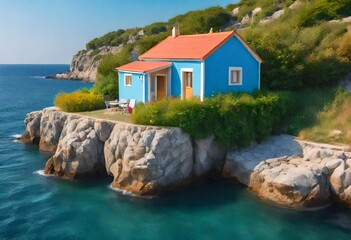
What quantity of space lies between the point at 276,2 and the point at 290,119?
44.3 m

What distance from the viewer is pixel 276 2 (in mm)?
61656

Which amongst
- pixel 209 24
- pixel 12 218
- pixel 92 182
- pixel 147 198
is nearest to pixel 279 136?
pixel 147 198

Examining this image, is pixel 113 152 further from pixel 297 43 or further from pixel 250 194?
pixel 297 43

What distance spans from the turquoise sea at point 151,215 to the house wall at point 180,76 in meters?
6.29

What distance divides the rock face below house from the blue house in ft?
17.1

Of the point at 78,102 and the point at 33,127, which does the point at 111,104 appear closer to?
the point at 78,102

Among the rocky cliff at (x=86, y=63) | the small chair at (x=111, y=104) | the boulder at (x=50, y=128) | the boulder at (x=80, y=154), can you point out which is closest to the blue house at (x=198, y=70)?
the small chair at (x=111, y=104)

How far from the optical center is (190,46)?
83.0 feet

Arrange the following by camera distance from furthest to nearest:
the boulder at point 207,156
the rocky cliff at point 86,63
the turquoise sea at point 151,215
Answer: the rocky cliff at point 86,63, the boulder at point 207,156, the turquoise sea at point 151,215

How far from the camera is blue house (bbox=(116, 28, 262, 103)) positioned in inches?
908

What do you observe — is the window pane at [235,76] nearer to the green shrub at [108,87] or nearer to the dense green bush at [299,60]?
the dense green bush at [299,60]

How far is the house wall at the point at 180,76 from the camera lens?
23031 mm

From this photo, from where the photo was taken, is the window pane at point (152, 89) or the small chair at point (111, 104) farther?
the small chair at point (111, 104)

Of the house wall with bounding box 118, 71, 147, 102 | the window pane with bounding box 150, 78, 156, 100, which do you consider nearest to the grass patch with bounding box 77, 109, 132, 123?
the house wall with bounding box 118, 71, 147, 102
